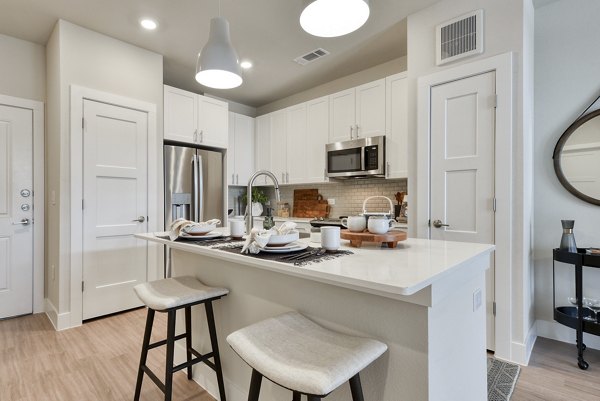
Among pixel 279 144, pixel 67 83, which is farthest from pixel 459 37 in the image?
pixel 67 83

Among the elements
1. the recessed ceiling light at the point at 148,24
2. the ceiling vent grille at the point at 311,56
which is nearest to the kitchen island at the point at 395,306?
the recessed ceiling light at the point at 148,24

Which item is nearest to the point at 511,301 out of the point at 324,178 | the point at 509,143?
the point at 509,143

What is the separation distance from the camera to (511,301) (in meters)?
2.26

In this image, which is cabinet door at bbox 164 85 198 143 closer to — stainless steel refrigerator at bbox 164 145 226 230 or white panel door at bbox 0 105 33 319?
stainless steel refrigerator at bbox 164 145 226 230

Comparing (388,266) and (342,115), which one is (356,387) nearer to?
(388,266)

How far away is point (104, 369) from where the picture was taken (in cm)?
216

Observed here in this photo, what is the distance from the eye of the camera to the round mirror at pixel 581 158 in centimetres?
243

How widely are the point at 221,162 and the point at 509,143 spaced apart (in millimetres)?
3270

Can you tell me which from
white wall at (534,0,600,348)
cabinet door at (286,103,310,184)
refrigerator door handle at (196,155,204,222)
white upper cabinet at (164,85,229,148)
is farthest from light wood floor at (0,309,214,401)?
white wall at (534,0,600,348)

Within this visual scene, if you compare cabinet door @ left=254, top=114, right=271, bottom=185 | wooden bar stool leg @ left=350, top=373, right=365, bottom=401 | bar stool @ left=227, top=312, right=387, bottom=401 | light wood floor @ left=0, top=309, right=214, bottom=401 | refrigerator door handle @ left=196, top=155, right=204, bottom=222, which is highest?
cabinet door @ left=254, top=114, right=271, bottom=185

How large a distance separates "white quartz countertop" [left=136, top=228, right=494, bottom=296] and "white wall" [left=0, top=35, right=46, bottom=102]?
3.23 m

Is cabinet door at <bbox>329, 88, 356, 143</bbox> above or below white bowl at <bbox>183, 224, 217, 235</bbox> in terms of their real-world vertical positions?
above

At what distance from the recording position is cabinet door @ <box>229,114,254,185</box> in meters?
4.85

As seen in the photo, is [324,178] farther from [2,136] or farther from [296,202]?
[2,136]
